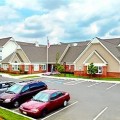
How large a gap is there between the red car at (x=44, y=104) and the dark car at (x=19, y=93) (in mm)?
2162

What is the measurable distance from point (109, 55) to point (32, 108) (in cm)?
2922

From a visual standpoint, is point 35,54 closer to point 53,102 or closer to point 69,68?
point 69,68

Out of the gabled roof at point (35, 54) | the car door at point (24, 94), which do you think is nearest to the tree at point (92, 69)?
the gabled roof at point (35, 54)

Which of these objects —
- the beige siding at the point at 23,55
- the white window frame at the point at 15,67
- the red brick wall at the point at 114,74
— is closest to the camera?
the red brick wall at the point at 114,74

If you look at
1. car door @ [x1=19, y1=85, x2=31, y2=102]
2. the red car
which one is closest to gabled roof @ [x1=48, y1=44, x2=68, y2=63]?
car door @ [x1=19, y1=85, x2=31, y2=102]

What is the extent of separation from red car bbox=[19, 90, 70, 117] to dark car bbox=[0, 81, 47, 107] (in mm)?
2162

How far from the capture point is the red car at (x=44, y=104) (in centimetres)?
1611

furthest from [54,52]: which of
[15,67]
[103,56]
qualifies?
[103,56]

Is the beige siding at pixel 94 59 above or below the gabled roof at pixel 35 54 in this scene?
below

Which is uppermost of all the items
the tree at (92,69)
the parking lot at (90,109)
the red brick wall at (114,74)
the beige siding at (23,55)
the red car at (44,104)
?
the beige siding at (23,55)

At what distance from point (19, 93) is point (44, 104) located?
4029 mm

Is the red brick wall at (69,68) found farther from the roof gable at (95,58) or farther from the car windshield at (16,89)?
the car windshield at (16,89)

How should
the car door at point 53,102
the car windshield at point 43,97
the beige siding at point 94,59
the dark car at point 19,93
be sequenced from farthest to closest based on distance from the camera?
the beige siding at point 94,59 < the dark car at point 19,93 < the car windshield at point 43,97 < the car door at point 53,102

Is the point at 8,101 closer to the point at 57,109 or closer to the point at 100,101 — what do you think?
the point at 57,109
